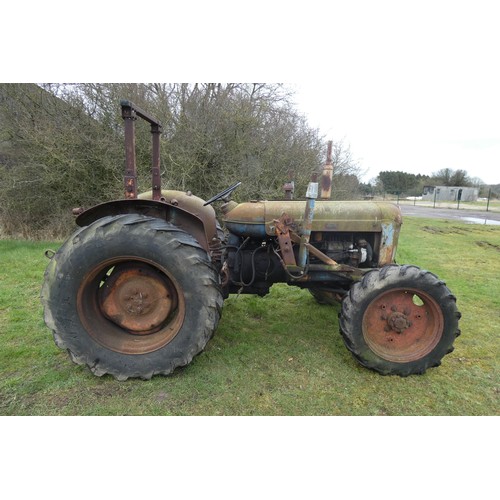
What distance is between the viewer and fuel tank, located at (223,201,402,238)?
2709 mm

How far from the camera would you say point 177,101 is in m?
7.66

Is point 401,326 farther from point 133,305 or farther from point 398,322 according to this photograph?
point 133,305

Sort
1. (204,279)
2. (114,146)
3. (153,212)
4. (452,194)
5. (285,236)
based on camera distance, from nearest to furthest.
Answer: (204,279), (153,212), (285,236), (114,146), (452,194)

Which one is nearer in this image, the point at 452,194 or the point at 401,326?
the point at 401,326

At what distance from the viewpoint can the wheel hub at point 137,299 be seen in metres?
2.44

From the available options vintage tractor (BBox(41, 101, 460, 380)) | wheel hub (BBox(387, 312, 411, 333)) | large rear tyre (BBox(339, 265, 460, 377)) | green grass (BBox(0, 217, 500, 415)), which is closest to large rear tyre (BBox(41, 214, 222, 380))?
vintage tractor (BBox(41, 101, 460, 380))

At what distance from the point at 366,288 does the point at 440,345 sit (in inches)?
27.0

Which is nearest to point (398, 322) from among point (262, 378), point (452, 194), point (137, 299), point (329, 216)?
point (329, 216)

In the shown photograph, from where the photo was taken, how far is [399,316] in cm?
246

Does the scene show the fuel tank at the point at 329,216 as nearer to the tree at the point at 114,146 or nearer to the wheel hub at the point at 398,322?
the wheel hub at the point at 398,322

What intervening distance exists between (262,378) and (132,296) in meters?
1.11

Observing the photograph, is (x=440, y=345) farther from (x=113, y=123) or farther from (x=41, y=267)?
(x=113, y=123)

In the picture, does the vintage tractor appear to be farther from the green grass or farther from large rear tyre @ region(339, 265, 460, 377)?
the green grass

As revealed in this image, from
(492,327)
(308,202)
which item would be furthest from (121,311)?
(492,327)
